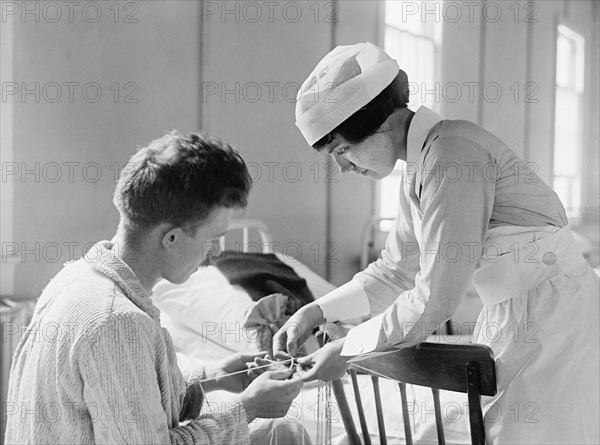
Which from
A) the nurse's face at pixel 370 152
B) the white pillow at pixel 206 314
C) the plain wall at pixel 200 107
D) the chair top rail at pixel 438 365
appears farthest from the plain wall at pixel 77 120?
the chair top rail at pixel 438 365

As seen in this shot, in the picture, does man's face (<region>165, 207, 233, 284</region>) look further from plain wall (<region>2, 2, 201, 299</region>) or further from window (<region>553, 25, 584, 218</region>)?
window (<region>553, 25, 584, 218</region>)

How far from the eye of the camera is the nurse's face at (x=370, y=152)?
169 cm

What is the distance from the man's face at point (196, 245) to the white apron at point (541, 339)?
2.11 ft

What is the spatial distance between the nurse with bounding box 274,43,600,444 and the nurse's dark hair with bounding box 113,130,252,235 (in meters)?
0.42

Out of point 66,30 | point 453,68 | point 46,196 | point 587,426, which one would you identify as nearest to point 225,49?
point 66,30

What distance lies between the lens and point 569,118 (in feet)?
18.8

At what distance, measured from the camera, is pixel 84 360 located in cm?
111

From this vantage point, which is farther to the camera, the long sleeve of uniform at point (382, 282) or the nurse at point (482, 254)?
the long sleeve of uniform at point (382, 282)

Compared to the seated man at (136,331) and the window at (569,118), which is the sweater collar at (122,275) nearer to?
the seated man at (136,331)

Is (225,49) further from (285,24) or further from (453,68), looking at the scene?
(453,68)

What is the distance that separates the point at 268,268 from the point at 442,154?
1.37 m

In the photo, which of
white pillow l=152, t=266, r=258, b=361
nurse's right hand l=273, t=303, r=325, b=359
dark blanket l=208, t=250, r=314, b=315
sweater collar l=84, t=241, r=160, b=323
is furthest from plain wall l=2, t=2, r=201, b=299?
sweater collar l=84, t=241, r=160, b=323

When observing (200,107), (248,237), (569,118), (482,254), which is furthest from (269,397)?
(569,118)

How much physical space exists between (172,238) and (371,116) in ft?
1.95
